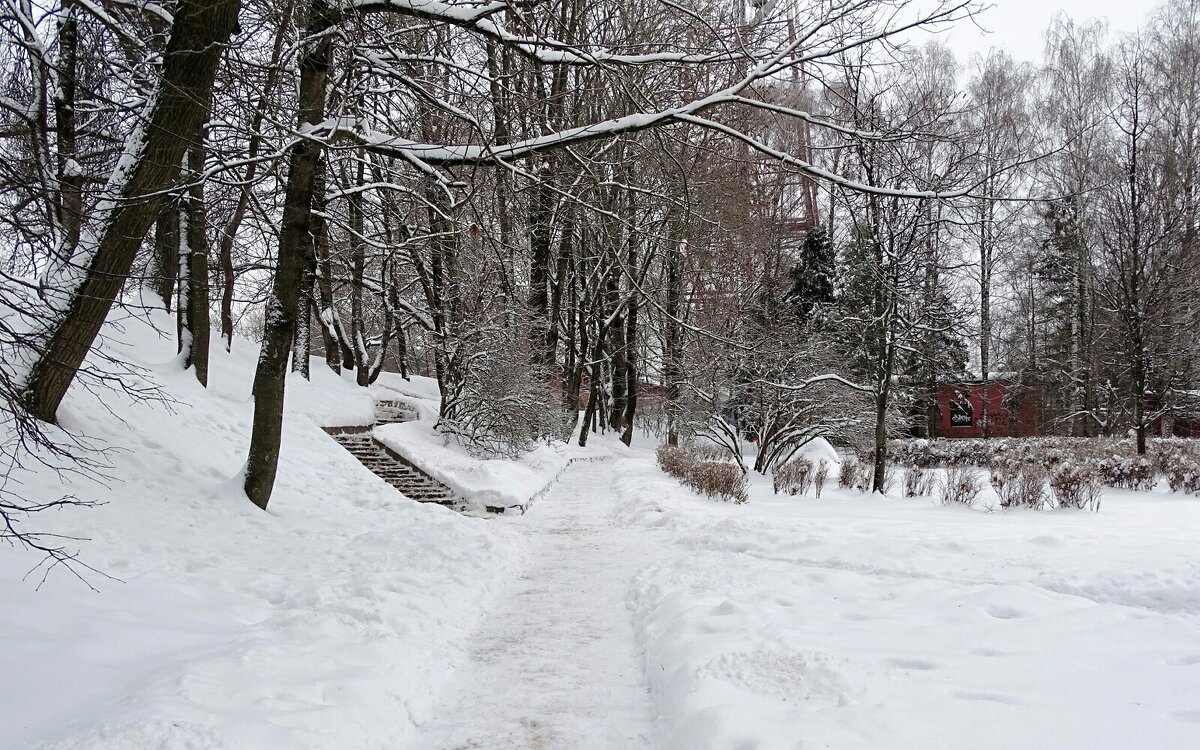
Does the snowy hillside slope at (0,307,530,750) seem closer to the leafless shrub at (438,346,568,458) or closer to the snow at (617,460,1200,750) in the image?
the snow at (617,460,1200,750)

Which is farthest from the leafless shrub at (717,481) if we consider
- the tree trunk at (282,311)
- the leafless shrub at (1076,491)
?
the tree trunk at (282,311)

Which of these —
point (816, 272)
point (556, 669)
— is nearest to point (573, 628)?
point (556, 669)

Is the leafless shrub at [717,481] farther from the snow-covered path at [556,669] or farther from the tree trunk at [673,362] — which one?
the tree trunk at [673,362]

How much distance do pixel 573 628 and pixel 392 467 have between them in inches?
432

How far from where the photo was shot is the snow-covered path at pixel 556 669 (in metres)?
3.96

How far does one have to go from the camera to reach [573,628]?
5938 millimetres

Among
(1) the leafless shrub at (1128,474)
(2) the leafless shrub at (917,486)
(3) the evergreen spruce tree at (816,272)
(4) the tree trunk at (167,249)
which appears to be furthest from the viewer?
(3) the evergreen spruce tree at (816,272)

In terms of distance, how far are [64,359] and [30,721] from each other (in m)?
4.40

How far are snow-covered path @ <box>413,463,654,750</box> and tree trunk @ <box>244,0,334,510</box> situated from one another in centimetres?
337

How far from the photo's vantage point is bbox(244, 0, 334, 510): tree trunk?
8156 millimetres

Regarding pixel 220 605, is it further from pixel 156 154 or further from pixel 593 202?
pixel 593 202

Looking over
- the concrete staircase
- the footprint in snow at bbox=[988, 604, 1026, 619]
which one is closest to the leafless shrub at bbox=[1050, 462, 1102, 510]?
the footprint in snow at bbox=[988, 604, 1026, 619]

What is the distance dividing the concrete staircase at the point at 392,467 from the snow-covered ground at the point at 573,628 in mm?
3768

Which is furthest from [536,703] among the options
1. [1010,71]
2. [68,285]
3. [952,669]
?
[1010,71]
